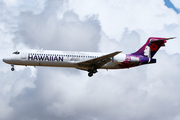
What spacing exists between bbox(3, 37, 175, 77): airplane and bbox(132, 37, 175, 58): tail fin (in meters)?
0.32

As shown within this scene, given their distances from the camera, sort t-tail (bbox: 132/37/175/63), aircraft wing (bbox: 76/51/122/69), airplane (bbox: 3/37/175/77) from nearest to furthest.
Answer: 1. aircraft wing (bbox: 76/51/122/69)
2. airplane (bbox: 3/37/175/77)
3. t-tail (bbox: 132/37/175/63)

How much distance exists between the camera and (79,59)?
192 ft

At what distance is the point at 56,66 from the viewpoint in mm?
58281

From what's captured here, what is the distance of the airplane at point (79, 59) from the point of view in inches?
2242

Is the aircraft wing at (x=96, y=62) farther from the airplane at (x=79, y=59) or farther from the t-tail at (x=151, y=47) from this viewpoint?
the t-tail at (x=151, y=47)

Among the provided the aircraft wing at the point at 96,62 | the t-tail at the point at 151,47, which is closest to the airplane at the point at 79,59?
the aircraft wing at the point at 96,62

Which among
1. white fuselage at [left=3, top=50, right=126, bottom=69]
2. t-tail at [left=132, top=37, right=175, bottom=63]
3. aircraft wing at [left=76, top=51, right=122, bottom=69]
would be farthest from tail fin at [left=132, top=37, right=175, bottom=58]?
white fuselage at [left=3, top=50, right=126, bottom=69]

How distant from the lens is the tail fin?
62984 mm

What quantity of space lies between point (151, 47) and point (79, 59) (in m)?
15.1

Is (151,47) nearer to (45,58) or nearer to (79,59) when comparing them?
(79,59)

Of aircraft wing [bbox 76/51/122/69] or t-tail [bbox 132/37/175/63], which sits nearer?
aircraft wing [bbox 76/51/122/69]

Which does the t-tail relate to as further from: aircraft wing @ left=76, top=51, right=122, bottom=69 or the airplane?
aircraft wing @ left=76, top=51, right=122, bottom=69

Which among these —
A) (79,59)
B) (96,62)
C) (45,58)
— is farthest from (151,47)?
(45,58)

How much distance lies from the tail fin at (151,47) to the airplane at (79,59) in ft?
1.04
